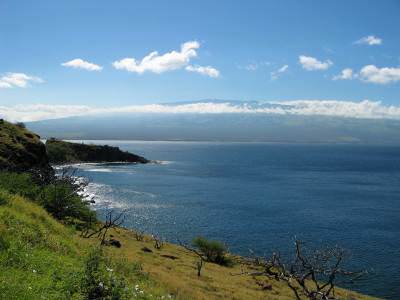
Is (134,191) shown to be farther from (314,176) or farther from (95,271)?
(95,271)

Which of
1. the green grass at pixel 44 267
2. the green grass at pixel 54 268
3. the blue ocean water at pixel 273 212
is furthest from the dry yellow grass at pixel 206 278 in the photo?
the green grass at pixel 44 267

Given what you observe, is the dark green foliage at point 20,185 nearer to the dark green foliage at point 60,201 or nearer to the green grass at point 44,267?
the dark green foliage at point 60,201

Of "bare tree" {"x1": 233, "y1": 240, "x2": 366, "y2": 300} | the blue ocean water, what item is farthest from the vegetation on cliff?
the blue ocean water

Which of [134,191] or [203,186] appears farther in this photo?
[203,186]

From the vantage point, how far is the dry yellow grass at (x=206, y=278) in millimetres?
37156

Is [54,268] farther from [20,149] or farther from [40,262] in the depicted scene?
[20,149]

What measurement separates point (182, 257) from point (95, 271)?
4185cm

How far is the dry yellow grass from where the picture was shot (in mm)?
37156

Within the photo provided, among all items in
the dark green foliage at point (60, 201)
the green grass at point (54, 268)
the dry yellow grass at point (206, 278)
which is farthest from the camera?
the dark green foliage at point (60, 201)

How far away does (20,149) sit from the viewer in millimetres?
78625

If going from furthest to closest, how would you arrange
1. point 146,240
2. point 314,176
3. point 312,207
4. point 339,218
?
point 314,176, point 312,207, point 339,218, point 146,240

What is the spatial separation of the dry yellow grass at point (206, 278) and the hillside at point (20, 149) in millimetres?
26203

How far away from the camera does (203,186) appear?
152 m

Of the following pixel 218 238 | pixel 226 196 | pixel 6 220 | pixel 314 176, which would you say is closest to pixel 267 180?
pixel 314 176
